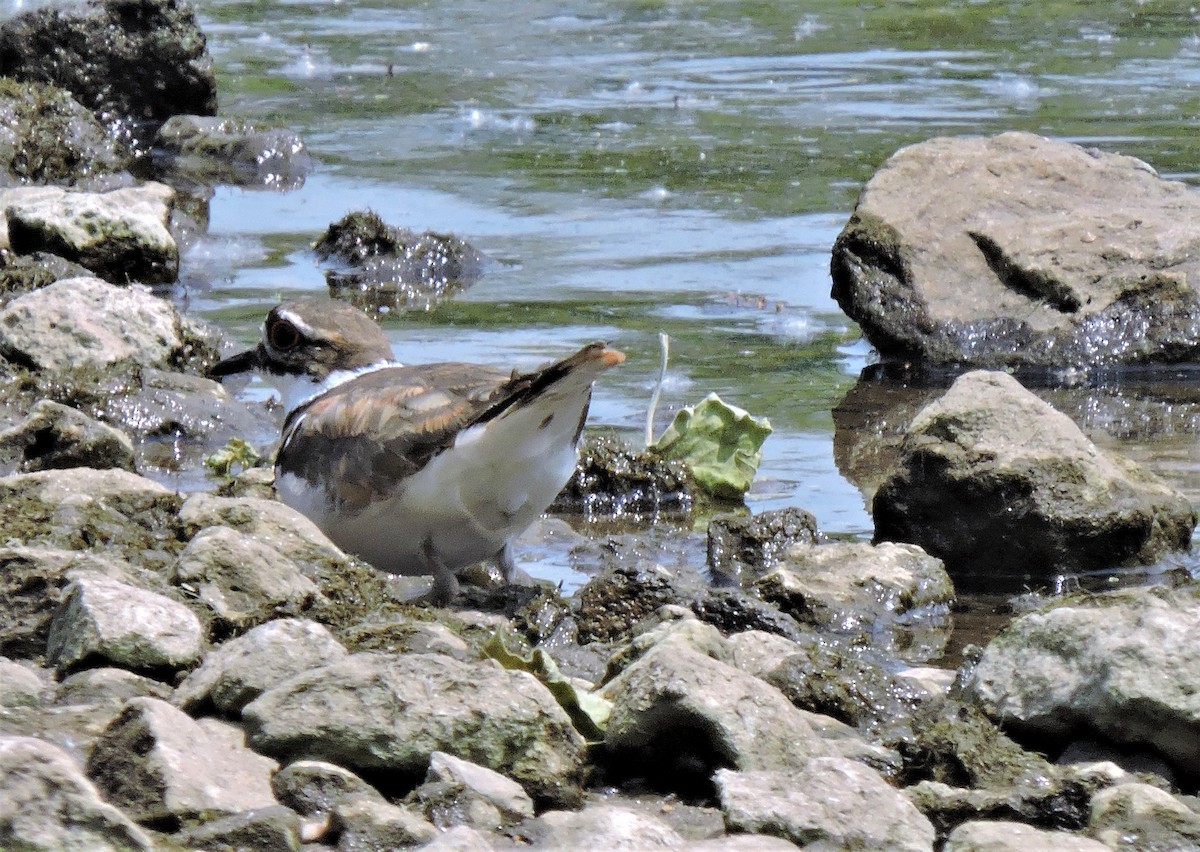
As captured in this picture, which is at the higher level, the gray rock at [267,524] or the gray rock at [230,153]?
the gray rock at [230,153]

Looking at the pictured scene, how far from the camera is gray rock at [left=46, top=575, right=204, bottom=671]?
169 inches

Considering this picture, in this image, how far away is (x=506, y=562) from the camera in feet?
20.7

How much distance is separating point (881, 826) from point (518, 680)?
2.73 ft

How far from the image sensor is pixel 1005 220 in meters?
10.3

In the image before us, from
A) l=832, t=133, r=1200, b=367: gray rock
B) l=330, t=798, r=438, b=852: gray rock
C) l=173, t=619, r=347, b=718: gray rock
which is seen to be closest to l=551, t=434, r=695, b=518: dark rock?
l=832, t=133, r=1200, b=367: gray rock

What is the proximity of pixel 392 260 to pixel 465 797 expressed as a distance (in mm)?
8581

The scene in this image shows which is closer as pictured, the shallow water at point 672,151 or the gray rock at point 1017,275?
the shallow water at point 672,151

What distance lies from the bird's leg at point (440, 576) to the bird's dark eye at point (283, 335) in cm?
123

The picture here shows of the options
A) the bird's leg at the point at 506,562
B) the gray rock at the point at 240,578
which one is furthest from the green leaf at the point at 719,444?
the gray rock at the point at 240,578

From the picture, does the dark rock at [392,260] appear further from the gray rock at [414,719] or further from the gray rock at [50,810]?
the gray rock at [50,810]

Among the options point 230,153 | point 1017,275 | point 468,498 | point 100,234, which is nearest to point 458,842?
point 468,498

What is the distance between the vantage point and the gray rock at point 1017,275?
9852 millimetres

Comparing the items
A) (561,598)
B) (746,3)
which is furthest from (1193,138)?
(561,598)

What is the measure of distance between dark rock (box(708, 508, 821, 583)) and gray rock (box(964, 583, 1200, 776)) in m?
2.02
